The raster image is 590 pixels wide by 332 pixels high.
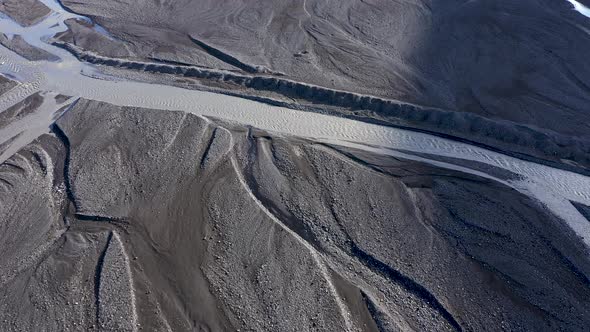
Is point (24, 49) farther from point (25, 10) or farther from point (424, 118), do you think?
point (424, 118)

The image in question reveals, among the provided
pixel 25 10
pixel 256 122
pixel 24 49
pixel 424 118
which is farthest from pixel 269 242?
pixel 25 10

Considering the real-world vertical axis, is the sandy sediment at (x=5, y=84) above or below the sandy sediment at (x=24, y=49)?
below

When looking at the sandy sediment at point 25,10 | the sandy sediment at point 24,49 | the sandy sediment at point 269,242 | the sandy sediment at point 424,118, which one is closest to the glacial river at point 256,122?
the sandy sediment at point 24,49

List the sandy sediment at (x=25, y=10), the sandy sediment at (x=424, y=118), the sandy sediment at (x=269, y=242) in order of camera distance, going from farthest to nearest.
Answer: the sandy sediment at (x=25, y=10), the sandy sediment at (x=424, y=118), the sandy sediment at (x=269, y=242)

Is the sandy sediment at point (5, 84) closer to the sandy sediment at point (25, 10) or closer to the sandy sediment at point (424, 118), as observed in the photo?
the sandy sediment at point (25, 10)

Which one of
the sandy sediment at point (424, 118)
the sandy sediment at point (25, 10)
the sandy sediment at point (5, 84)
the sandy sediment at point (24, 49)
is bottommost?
the sandy sediment at point (5, 84)

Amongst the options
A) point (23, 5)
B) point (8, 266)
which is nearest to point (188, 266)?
point (8, 266)

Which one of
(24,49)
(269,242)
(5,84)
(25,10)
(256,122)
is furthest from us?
(25,10)
